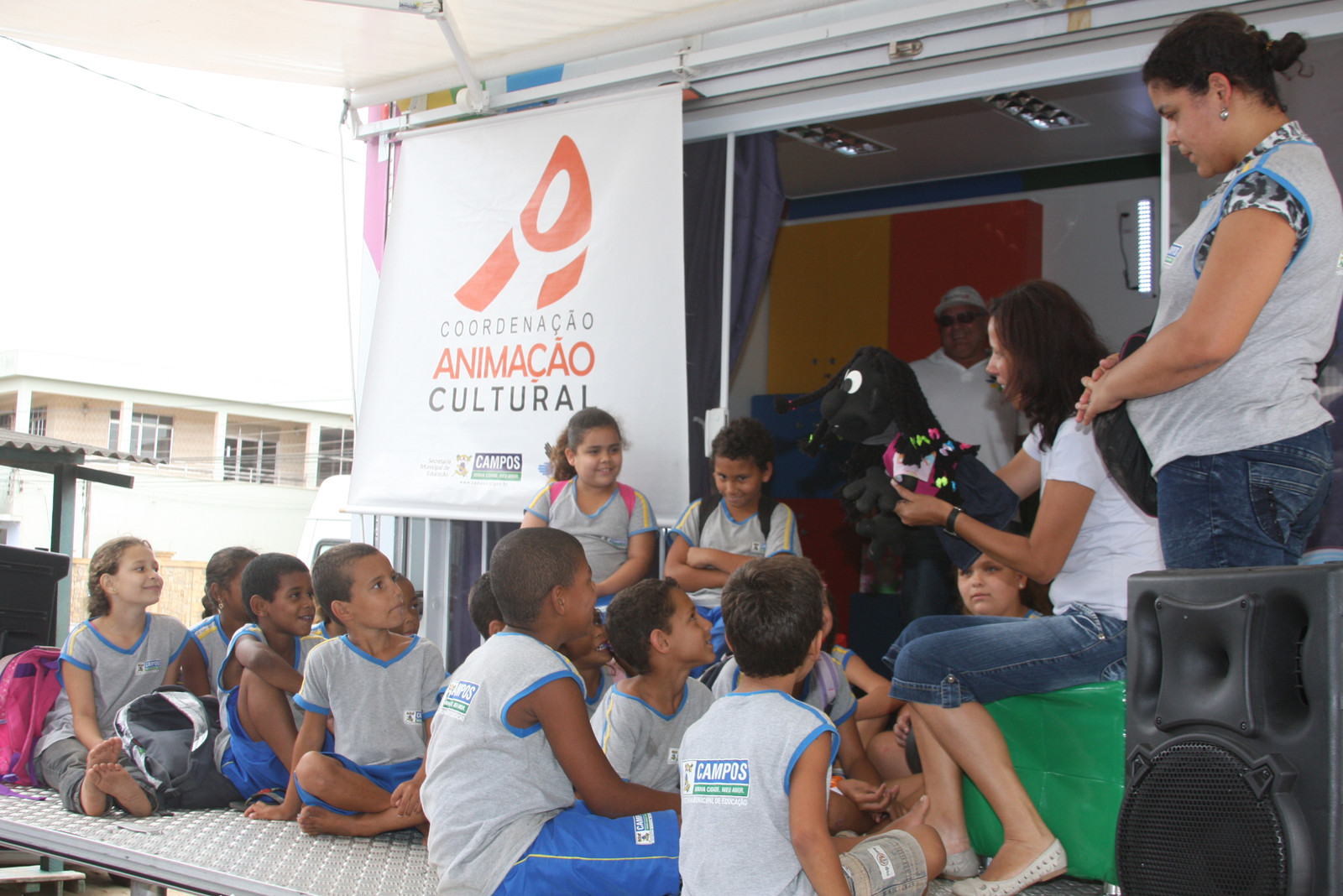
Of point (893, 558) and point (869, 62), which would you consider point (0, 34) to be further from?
point (893, 558)

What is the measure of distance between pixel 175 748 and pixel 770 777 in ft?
6.94

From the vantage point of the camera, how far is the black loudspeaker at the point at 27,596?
146 inches

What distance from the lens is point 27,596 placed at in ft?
12.4

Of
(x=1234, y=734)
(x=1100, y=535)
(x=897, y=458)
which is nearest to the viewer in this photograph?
(x=1234, y=734)

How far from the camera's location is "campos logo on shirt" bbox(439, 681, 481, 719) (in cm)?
200

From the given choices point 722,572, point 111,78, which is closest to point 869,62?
point 722,572

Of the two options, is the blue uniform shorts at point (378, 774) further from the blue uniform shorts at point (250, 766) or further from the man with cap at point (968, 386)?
the man with cap at point (968, 386)

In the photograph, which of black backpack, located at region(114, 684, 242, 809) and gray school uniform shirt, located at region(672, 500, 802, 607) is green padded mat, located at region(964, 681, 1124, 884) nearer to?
gray school uniform shirt, located at region(672, 500, 802, 607)

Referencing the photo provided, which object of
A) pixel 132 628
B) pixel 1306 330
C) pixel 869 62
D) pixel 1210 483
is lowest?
pixel 132 628

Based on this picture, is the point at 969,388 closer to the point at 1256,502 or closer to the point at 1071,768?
the point at 1071,768

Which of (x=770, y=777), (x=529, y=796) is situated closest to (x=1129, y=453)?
(x=770, y=777)

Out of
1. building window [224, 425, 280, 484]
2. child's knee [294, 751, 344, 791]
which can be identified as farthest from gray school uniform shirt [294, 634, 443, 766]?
building window [224, 425, 280, 484]

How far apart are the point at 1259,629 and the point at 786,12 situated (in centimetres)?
287

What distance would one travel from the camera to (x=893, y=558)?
4398 millimetres
